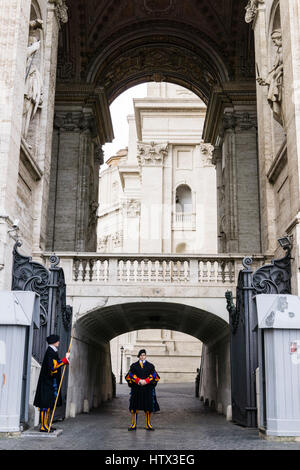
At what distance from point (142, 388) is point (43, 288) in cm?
309

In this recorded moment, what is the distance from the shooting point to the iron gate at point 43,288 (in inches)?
509

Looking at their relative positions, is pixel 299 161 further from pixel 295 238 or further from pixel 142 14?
pixel 142 14

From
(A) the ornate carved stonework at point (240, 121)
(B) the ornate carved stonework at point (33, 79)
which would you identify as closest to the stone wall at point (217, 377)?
(B) the ornate carved stonework at point (33, 79)

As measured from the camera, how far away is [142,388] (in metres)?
12.3

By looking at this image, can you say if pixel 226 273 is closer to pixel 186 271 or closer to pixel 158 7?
pixel 186 271

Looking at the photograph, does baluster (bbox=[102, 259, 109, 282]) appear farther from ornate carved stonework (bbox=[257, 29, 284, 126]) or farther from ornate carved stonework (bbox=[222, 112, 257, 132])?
ornate carved stonework (bbox=[222, 112, 257, 132])

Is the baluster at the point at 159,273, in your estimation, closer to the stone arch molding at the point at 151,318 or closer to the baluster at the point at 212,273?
the stone arch molding at the point at 151,318

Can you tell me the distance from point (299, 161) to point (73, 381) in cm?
834

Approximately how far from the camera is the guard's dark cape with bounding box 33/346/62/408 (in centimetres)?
1020

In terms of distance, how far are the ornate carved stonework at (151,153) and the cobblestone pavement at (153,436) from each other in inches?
1105

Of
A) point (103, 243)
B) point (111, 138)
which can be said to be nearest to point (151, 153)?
point (111, 138)

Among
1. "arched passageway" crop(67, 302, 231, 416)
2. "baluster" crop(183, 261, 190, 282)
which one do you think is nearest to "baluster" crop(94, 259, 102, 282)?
"arched passageway" crop(67, 302, 231, 416)

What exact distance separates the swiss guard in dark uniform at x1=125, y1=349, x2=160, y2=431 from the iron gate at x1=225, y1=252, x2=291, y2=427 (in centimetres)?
191
